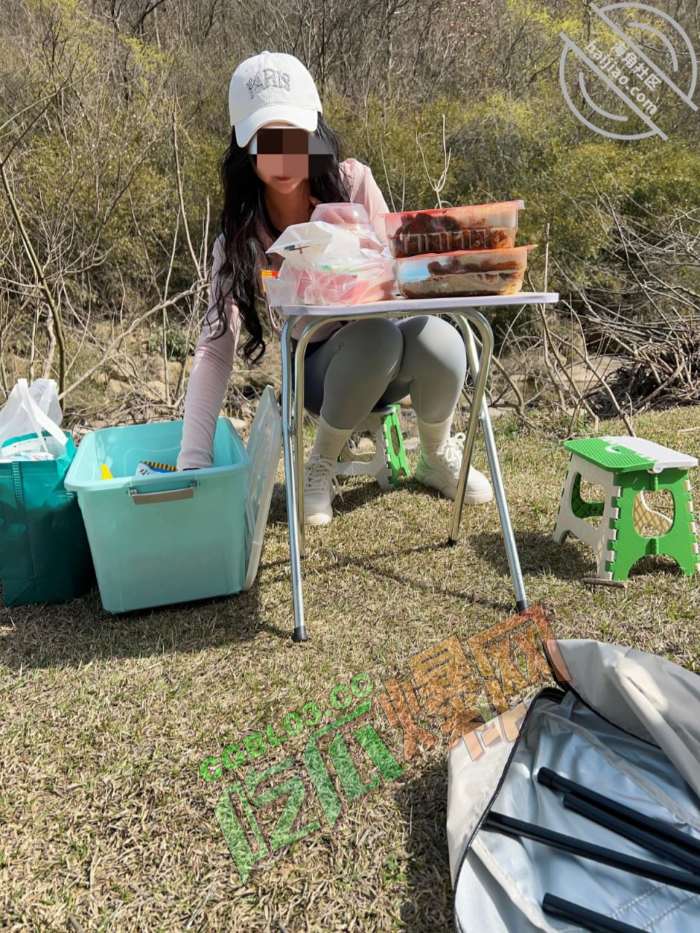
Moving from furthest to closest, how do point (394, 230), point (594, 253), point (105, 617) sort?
point (594, 253) < point (105, 617) < point (394, 230)

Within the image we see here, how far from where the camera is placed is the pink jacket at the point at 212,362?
1.77 meters

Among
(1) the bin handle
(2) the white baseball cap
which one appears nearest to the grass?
(1) the bin handle

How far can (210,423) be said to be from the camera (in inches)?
71.0

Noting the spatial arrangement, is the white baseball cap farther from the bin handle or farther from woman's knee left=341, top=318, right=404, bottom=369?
the bin handle

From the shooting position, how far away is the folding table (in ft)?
4.50

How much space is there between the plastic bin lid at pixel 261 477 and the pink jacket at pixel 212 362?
0.45 feet

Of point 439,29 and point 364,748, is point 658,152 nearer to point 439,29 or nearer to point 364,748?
point 439,29

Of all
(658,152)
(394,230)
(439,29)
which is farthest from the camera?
(439,29)

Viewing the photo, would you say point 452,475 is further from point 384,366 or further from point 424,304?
point 424,304

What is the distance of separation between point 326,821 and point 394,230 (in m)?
1.15

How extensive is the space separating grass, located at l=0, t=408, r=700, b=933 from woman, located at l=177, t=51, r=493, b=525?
1.35 feet

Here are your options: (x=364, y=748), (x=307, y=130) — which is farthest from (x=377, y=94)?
(x=364, y=748)

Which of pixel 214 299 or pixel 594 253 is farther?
pixel 594 253

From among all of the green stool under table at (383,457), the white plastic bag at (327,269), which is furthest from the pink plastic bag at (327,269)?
the green stool under table at (383,457)
